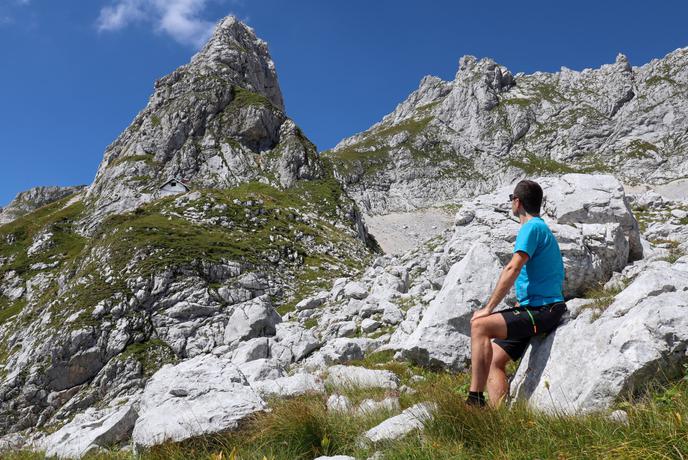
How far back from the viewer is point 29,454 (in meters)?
6.06

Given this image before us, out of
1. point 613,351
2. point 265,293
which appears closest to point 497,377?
point 613,351

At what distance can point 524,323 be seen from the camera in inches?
215

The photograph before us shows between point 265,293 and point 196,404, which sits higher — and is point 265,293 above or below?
above

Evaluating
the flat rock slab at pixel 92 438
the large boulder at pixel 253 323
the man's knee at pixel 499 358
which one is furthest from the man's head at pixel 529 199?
the large boulder at pixel 253 323

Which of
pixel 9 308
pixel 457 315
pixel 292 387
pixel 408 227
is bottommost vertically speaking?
pixel 292 387

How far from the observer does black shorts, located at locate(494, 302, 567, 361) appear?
17.7ft

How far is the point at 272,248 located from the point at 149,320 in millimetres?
13028

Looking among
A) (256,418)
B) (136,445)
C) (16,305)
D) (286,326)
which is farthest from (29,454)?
(16,305)

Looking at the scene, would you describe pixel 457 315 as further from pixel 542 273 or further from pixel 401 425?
pixel 401 425

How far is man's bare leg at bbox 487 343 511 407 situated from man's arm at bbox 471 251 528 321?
59 centimetres

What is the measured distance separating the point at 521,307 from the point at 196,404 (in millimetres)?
4901

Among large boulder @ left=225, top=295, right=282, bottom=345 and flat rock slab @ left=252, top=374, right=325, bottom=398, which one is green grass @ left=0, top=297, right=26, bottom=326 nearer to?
large boulder @ left=225, top=295, right=282, bottom=345

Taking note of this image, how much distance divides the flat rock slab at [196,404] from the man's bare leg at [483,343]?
2947 millimetres

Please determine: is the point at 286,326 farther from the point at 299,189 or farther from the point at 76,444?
the point at 299,189
